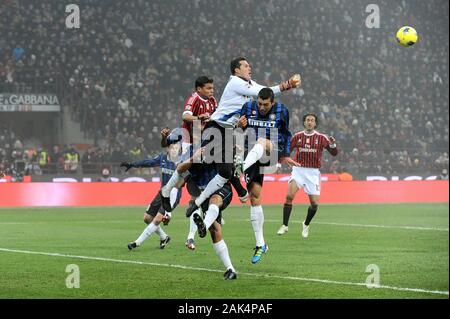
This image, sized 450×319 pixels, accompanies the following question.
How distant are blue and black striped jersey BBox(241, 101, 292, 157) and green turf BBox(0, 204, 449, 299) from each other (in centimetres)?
176

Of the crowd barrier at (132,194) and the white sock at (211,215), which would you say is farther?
the crowd barrier at (132,194)

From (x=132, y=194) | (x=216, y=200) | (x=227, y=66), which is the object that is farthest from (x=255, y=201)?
(x=227, y=66)

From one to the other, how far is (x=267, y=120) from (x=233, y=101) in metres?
0.54

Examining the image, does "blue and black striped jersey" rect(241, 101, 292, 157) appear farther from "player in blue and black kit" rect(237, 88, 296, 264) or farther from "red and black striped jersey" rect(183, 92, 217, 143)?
"red and black striped jersey" rect(183, 92, 217, 143)

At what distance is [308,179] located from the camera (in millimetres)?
19031

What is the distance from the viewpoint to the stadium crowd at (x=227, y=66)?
116ft

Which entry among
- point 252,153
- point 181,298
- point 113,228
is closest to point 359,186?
point 113,228

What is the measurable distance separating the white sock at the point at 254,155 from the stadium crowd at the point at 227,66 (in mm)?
20478

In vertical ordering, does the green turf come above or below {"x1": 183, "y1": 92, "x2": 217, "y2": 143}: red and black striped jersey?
below

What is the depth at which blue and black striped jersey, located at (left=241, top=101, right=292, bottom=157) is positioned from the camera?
42.0 feet

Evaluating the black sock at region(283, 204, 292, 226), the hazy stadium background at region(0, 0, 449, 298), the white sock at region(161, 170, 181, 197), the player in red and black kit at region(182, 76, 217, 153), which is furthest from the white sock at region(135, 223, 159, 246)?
the hazy stadium background at region(0, 0, 449, 298)

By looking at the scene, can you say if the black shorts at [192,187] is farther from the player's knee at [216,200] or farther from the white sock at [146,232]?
the player's knee at [216,200]

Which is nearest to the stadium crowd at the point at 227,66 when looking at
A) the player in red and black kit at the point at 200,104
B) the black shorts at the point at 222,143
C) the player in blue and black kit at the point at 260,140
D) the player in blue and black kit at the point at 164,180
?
the player in blue and black kit at the point at 164,180

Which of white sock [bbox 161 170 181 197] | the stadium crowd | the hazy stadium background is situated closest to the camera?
white sock [bbox 161 170 181 197]
